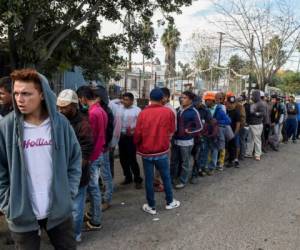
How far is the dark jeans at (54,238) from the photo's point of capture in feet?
8.82

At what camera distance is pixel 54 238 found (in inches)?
112

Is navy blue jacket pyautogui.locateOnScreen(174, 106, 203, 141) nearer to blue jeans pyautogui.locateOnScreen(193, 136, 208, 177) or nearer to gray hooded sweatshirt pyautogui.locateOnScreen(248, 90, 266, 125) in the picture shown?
blue jeans pyautogui.locateOnScreen(193, 136, 208, 177)

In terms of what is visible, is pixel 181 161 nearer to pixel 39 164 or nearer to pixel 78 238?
pixel 78 238

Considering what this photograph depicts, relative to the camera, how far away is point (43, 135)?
265 cm

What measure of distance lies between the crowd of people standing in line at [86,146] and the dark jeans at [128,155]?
0.06 feet

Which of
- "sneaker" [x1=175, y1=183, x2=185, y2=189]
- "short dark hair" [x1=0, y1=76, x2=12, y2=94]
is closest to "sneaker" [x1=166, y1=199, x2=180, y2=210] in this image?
"sneaker" [x1=175, y1=183, x2=185, y2=189]

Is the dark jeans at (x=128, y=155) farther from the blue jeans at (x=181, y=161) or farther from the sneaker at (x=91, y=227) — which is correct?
the sneaker at (x=91, y=227)

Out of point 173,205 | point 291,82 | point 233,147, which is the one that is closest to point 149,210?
point 173,205

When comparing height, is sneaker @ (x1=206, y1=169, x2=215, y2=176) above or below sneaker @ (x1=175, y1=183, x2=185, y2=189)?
below

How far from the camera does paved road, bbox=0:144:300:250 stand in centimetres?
457

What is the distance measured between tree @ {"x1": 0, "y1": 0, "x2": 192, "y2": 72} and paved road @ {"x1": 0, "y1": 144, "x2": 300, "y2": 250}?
389 centimetres

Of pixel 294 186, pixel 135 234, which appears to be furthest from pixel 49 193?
pixel 294 186

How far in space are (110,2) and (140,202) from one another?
6.69 metres

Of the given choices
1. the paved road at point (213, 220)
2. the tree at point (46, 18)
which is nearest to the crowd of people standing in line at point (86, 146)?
the paved road at point (213, 220)
